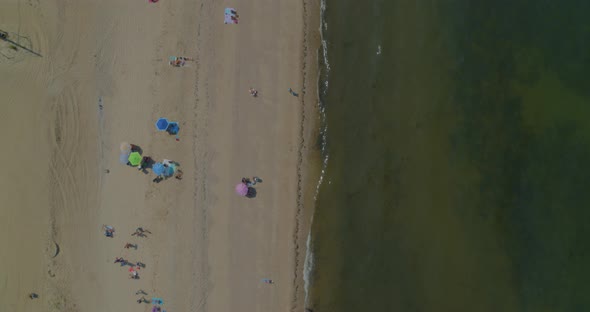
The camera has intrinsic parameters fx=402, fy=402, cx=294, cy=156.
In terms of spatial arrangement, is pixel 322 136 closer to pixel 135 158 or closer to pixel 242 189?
pixel 242 189

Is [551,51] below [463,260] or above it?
A: above

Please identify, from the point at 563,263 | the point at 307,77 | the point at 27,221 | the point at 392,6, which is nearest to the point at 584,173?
the point at 563,263

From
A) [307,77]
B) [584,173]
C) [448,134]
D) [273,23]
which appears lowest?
[584,173]

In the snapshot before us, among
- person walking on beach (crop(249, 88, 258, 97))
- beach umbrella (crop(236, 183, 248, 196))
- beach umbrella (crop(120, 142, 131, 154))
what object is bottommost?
beach umbrella (crop(236, 183, 248, 196))

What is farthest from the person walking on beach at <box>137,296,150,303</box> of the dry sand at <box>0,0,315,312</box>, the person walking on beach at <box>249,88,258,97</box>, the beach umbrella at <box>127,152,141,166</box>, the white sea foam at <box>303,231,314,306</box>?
the person walking on beach at <box>249,88,258,97</box>

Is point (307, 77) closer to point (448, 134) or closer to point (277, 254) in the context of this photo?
point (448, 134)

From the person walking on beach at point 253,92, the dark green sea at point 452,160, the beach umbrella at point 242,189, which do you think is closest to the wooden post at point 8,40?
the person walking on beach at point 253,92

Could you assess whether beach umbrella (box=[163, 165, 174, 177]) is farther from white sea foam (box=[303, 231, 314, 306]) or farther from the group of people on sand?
white sea foam (box=[303, 231, 314, 306])
